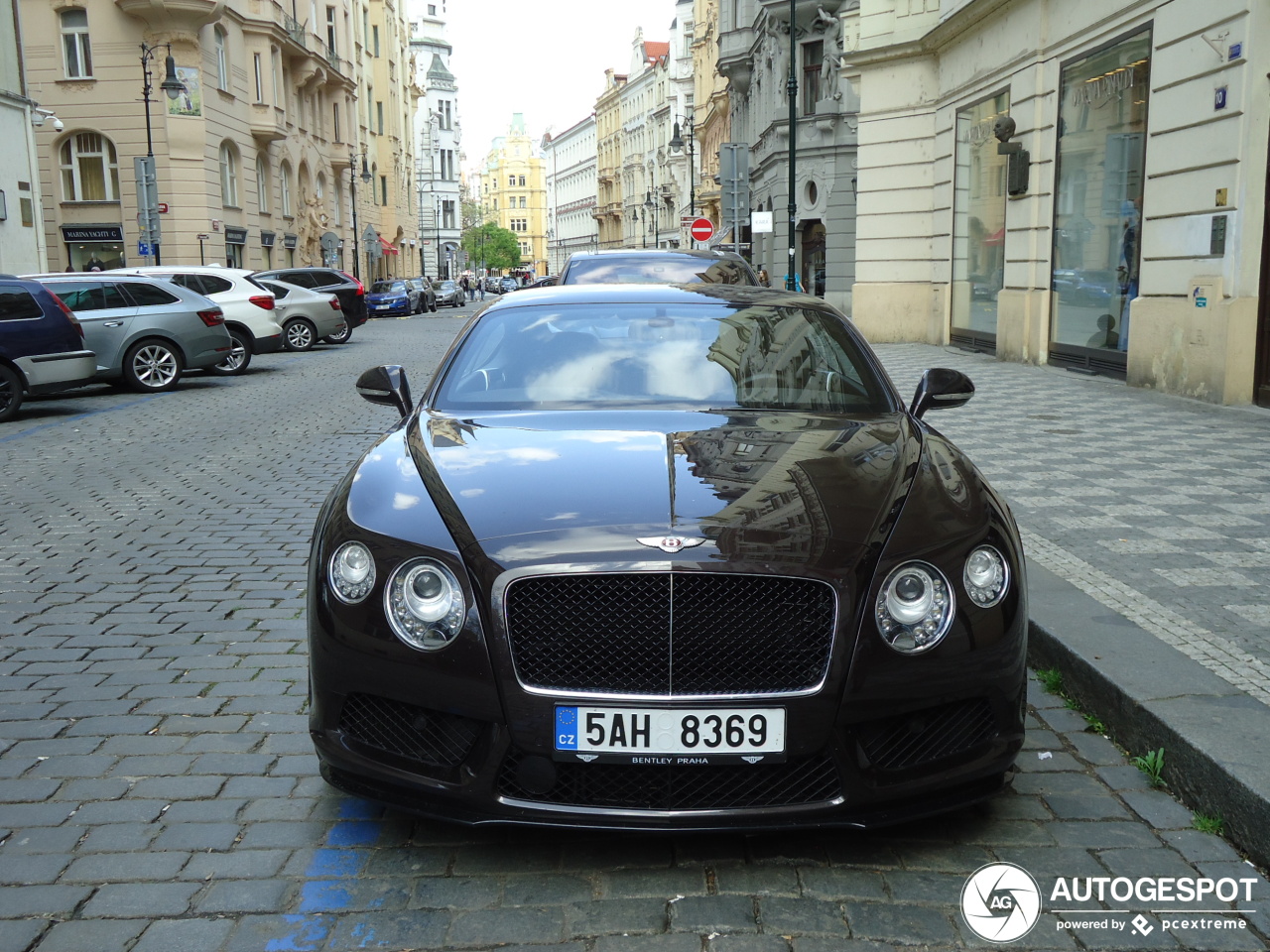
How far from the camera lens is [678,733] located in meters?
2.99

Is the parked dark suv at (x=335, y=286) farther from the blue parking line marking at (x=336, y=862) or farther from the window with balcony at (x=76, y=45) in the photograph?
the blue parking line marking at (x=336, y=862)

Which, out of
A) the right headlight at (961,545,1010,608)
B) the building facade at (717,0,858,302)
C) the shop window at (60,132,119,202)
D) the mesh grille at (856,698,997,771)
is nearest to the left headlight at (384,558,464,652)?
the mesh grille at (856,698,997,771)

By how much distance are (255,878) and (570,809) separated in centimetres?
79

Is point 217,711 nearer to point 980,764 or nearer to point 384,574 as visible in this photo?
point 384,574

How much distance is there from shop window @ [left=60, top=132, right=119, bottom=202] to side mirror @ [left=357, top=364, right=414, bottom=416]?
36.9 m

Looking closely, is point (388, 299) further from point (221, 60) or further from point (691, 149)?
point (691, 149)

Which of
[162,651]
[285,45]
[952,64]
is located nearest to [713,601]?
[162,651]

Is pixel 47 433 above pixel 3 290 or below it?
below

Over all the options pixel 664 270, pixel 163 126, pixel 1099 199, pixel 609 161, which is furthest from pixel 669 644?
pixel 609 161

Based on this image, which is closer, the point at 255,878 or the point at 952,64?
the point at 255,878

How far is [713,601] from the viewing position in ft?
9.97

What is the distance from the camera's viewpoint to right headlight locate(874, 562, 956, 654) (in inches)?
121

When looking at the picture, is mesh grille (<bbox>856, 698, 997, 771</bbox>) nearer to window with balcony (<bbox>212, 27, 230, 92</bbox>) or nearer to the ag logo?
the ag logo

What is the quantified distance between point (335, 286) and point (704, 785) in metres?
27.6
